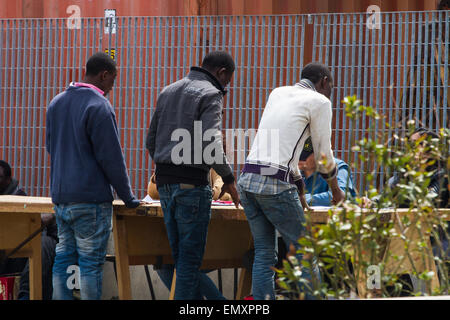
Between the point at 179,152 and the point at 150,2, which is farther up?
the point at 150,2

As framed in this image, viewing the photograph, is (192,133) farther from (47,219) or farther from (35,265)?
(47,219)

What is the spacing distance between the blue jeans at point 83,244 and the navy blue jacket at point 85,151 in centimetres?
6

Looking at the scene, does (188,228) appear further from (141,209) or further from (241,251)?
(241,251)

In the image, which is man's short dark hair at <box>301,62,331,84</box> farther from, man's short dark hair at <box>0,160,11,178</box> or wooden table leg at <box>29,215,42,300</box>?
man's short dark hair at <box>0,160,11,178</box>

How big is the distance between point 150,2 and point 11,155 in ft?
8.10

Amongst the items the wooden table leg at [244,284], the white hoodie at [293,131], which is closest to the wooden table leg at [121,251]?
the wooden table leg at [244,284]

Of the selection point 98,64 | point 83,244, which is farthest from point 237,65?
point 83,244

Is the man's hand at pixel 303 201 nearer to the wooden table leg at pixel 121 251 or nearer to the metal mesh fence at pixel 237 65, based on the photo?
the wooden table leg at pixel 121 251

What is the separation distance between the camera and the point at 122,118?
26.0ft

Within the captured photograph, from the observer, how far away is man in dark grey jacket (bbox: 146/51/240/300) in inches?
178

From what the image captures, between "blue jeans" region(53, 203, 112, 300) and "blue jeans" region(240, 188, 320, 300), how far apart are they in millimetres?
888

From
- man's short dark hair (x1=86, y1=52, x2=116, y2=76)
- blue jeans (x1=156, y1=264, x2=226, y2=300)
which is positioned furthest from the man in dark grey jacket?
blue jeans (x1=156, y1=264, x2=226, y2=300)

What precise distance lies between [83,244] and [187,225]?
0.66m
